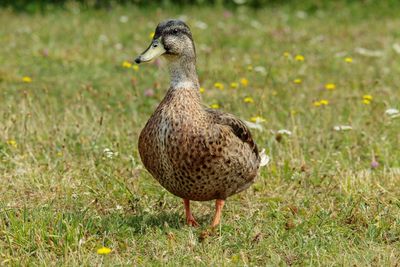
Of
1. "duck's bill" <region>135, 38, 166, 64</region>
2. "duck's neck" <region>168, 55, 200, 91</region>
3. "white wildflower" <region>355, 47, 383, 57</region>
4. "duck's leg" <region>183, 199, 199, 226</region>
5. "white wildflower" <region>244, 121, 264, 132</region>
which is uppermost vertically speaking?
"duck's bill" <region>135, 38, 166, 64</region>

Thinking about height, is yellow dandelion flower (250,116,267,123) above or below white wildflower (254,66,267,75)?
above

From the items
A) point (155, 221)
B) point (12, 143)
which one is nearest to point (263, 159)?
point (155, 221)

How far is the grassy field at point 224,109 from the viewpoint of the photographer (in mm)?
4418

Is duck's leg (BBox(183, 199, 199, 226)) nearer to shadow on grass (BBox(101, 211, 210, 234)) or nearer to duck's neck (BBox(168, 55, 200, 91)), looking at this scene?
shadow on grass (BBox(101, 211, 210, 234))

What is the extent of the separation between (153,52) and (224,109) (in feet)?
8.50

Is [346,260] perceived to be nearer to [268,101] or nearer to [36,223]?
[36,223]

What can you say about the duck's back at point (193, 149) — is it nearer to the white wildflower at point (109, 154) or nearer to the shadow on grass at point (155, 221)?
the shadow on grass at point (155, 221)

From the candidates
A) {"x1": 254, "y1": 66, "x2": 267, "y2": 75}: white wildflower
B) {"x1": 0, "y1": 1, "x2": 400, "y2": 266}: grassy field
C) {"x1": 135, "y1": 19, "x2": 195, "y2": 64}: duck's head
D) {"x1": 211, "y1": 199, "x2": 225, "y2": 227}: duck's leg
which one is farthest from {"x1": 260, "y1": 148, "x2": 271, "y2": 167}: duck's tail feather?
{"x1": 254, "y1": 66, "x2": 267, "y2": 75}: white wildflower

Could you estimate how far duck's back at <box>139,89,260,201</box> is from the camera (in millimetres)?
4469

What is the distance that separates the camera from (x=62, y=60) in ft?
31.1

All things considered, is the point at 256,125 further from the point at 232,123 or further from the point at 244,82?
the point at 232,123

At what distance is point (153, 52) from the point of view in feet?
15.1

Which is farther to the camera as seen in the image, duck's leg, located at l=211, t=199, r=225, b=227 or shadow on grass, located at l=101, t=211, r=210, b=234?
duck's leg, located at l=211, t=199, r=225, b=227

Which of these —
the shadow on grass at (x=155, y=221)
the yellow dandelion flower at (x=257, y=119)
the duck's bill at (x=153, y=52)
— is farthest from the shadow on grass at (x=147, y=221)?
the yellow dandelion flower at (x=257, y=119)
